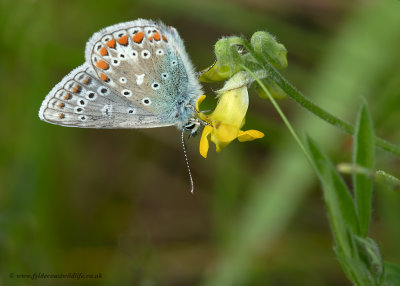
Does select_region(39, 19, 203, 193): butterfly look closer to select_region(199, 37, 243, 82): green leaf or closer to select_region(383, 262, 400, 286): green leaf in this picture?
select_region(199, 37, 243, 82): green leaf

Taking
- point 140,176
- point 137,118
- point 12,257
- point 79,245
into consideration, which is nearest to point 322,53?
point 140,176

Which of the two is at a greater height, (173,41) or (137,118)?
(173,41)

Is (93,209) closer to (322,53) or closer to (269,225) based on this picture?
(269,225)

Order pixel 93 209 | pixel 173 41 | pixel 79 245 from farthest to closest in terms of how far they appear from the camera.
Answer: pixel 93 209
pixel 79 245
pixel 173 41

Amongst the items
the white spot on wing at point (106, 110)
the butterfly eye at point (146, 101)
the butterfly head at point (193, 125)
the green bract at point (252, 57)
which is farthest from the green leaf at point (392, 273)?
the white spot on wing at point (106, 110)

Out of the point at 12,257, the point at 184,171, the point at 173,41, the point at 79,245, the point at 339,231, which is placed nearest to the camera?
the point at 339,231

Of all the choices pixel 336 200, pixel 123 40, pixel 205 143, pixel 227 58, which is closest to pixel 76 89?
pixel 123 40
